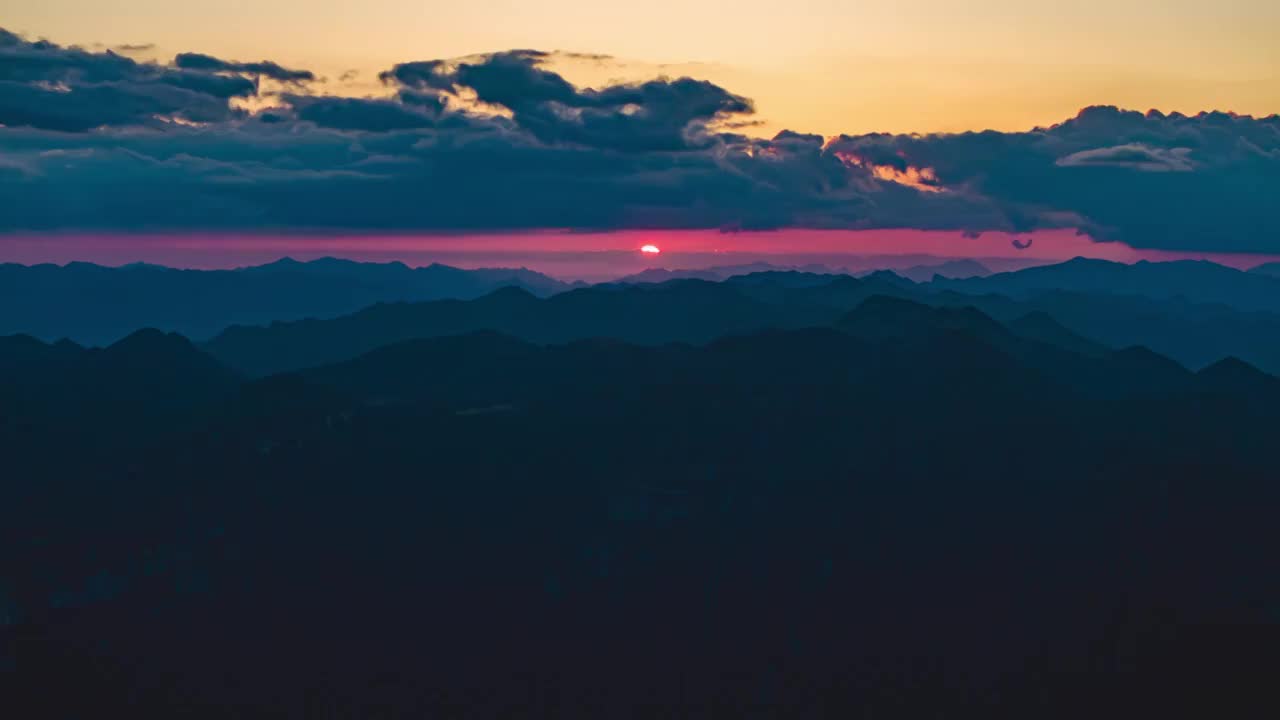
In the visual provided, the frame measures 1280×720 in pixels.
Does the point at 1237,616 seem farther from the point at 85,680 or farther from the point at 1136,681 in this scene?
the point at 85,680

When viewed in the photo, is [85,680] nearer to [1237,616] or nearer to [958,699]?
[958,699]

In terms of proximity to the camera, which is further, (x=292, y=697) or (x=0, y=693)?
(x=292, y=697)

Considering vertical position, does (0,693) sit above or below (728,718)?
above

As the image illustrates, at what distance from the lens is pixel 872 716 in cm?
19550

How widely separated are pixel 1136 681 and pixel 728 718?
6870 cm

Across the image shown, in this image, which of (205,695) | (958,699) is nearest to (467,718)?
(205,695)

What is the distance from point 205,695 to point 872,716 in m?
112

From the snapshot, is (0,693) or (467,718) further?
(467,718)

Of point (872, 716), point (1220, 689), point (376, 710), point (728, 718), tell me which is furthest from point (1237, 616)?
point (376, 710)

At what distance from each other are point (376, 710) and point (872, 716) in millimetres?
84243

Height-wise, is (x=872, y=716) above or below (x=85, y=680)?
below

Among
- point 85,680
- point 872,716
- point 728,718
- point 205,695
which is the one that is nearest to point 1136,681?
point 872,716

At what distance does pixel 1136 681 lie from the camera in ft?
634

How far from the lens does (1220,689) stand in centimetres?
18650
